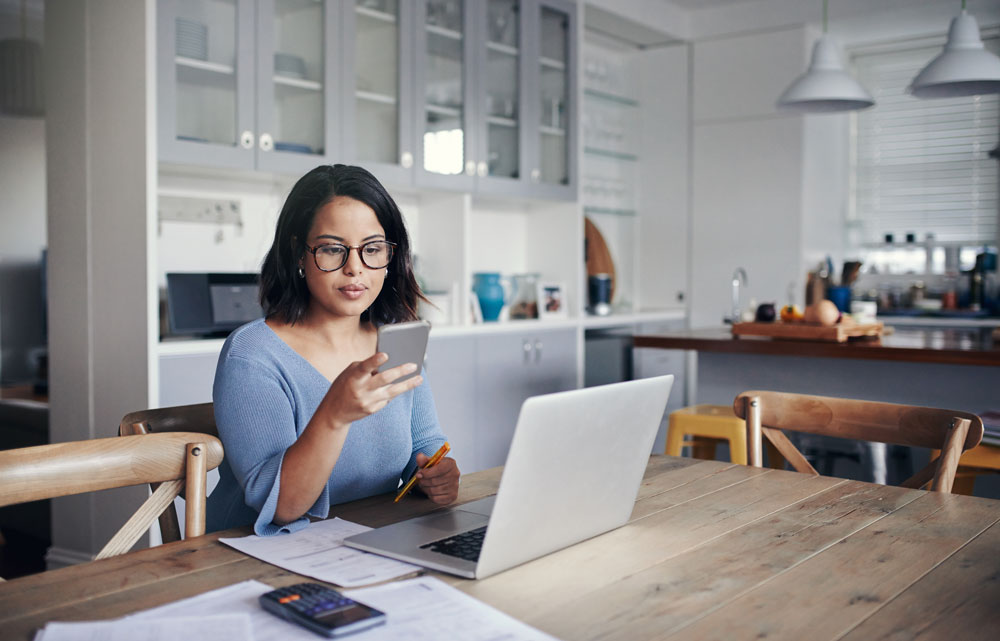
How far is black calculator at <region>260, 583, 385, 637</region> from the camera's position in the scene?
84cm

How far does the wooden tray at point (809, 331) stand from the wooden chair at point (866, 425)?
4.61 feet

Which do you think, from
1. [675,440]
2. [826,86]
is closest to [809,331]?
[675,440]

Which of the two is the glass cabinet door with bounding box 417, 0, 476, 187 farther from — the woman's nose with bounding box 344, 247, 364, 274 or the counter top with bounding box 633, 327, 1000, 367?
the woman's nose with bounding box 344, 247, 364, 274

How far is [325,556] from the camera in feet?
3.55

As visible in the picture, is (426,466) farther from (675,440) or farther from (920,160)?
(920,160)

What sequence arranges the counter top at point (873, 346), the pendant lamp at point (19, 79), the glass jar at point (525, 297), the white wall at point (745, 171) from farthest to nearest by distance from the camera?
1. the white wall at point (745, 171)
2. the glass jar at point (525, 297)
3. the pendant lamp at point (19, 79)
4. the counter top at point (873, 346)

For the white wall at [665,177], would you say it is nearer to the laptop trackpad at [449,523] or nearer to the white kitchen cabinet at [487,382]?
the white kitchen cabinet at [487,382]

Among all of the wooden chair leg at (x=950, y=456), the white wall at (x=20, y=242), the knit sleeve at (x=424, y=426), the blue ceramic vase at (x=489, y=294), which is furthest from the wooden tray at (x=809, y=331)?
the white wall at (x=20, y=242)

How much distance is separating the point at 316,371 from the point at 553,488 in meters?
0.57

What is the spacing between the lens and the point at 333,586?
971mm

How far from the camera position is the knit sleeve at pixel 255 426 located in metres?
1.24

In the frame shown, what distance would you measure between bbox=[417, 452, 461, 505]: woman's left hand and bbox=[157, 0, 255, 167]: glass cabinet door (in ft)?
6.29

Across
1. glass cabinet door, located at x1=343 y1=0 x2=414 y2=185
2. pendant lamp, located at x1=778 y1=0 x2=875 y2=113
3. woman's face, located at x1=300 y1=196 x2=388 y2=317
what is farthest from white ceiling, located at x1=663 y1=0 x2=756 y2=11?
woman's face, located at x1=300 y1=196 x2=388 y2=317

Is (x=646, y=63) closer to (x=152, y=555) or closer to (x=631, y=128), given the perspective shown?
(x=631, y=128)
